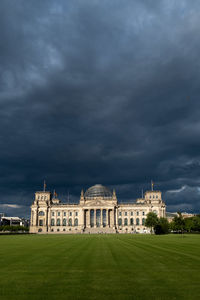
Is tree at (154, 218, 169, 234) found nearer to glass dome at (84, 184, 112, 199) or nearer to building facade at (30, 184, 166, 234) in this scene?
building facade at (30, 184, 166, 234)

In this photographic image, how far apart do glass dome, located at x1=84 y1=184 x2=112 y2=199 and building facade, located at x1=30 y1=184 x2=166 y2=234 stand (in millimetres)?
762

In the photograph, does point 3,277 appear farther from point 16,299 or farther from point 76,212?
point 76,212

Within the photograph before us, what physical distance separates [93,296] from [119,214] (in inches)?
6692

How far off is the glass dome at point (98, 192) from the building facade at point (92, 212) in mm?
762

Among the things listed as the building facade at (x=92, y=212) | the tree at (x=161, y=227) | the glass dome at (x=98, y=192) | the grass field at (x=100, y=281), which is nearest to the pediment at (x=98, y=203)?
the building facade at (x=92, y=212)

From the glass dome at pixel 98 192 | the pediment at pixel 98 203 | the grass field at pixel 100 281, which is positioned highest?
the glass dome at pixel 98 192

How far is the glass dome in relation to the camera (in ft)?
599

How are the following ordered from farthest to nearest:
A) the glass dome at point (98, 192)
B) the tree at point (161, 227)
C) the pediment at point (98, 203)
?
the glass dome at point (98, 192), the pediment at point (98, 203), the tree at point (161, 227)

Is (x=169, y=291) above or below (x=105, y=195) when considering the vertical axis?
below

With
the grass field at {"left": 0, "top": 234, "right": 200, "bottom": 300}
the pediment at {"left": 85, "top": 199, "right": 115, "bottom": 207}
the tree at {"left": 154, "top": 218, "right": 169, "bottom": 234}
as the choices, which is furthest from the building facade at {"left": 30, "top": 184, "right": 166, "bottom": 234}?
the grass field at {"left": 0, "top": 234, "right": 200, "bottom": 300}

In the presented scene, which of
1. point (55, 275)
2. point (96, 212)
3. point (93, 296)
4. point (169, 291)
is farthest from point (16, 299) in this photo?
point (96, 212)

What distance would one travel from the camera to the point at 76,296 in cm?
1277

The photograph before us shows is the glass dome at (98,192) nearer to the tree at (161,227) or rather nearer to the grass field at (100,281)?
the tree at (161,227)

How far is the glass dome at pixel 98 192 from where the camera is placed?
182600 millimetres
